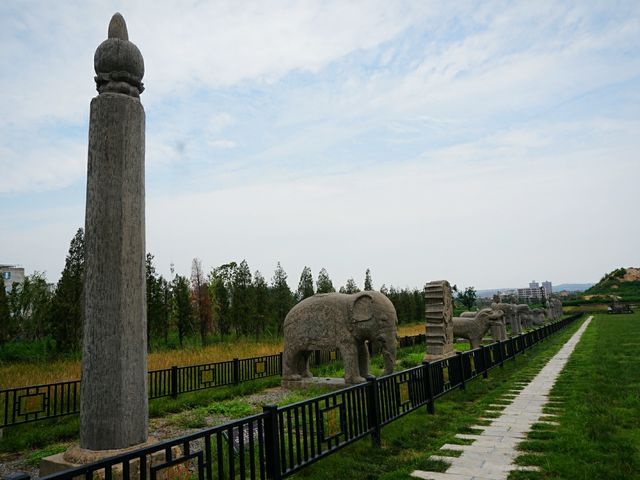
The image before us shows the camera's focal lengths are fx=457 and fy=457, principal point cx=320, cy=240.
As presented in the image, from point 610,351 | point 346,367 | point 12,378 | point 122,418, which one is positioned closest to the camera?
point 122,418

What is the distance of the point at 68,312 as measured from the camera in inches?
820

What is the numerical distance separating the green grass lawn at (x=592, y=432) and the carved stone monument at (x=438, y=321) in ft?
10.1

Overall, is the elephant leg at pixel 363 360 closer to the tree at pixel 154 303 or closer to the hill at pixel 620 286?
the tree at pixel 154 303

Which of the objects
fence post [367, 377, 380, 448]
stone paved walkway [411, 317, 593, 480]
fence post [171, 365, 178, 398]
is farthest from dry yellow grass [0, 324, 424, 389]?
stone paved walkway [411, 317, 593, 480]

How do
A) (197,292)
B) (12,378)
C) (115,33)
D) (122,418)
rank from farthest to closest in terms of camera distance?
(197,292) < (12,378) < (115,33) < (122,418)

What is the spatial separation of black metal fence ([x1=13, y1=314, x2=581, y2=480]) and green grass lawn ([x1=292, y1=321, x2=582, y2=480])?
0.59ft

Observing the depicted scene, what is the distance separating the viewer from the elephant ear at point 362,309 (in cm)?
1027

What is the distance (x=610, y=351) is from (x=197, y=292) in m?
23.3

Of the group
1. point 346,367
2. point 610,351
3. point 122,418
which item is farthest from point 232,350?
point 122,418

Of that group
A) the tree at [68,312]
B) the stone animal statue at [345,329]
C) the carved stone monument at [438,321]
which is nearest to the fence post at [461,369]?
the stone animal statue at [345,329]

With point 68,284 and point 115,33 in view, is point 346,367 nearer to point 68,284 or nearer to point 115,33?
point 115,33

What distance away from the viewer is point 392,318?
1034 cm

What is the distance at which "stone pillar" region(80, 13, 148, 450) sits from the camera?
382 cm

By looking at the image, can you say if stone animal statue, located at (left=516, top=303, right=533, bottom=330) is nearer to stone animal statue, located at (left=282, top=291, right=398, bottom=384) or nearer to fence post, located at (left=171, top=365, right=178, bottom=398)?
stone animal statue, located at (left=282, top=291, right=398, bottom=384)
